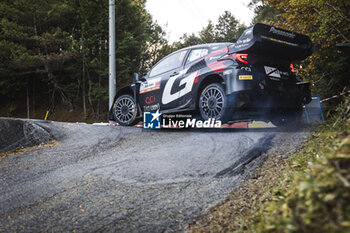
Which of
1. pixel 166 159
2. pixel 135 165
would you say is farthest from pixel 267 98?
pixel 135 165

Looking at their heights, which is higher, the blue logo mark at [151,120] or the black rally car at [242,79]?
the black rally car at [242,79]

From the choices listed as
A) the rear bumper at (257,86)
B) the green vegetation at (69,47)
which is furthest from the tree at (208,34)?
the rear bumper at (257,86)

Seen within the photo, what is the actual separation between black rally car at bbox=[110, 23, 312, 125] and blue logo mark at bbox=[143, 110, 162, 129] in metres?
0.19

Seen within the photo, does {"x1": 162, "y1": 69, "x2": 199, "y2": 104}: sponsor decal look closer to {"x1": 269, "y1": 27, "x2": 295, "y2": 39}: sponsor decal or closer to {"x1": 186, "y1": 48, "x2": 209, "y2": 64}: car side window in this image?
{"x1": 186, "y1": 48, "x2": 209, "y2": 64}: car side window

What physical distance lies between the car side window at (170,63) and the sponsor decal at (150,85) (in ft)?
0.74

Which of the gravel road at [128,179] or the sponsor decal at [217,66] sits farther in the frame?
the sponsor decal at [217,66]

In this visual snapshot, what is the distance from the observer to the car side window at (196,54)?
19.9 feet

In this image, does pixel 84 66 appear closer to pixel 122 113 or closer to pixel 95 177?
pixel 122 113

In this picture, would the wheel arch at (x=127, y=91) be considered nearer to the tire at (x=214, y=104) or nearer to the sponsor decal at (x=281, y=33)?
the tire at (x=214, y=104)

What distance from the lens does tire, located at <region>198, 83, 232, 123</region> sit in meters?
5.34

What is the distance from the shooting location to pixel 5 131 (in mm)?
6430

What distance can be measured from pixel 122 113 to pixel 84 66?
1259 cm

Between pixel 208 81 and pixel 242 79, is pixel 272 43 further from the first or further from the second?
pixel 208 81

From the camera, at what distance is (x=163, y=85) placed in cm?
664
